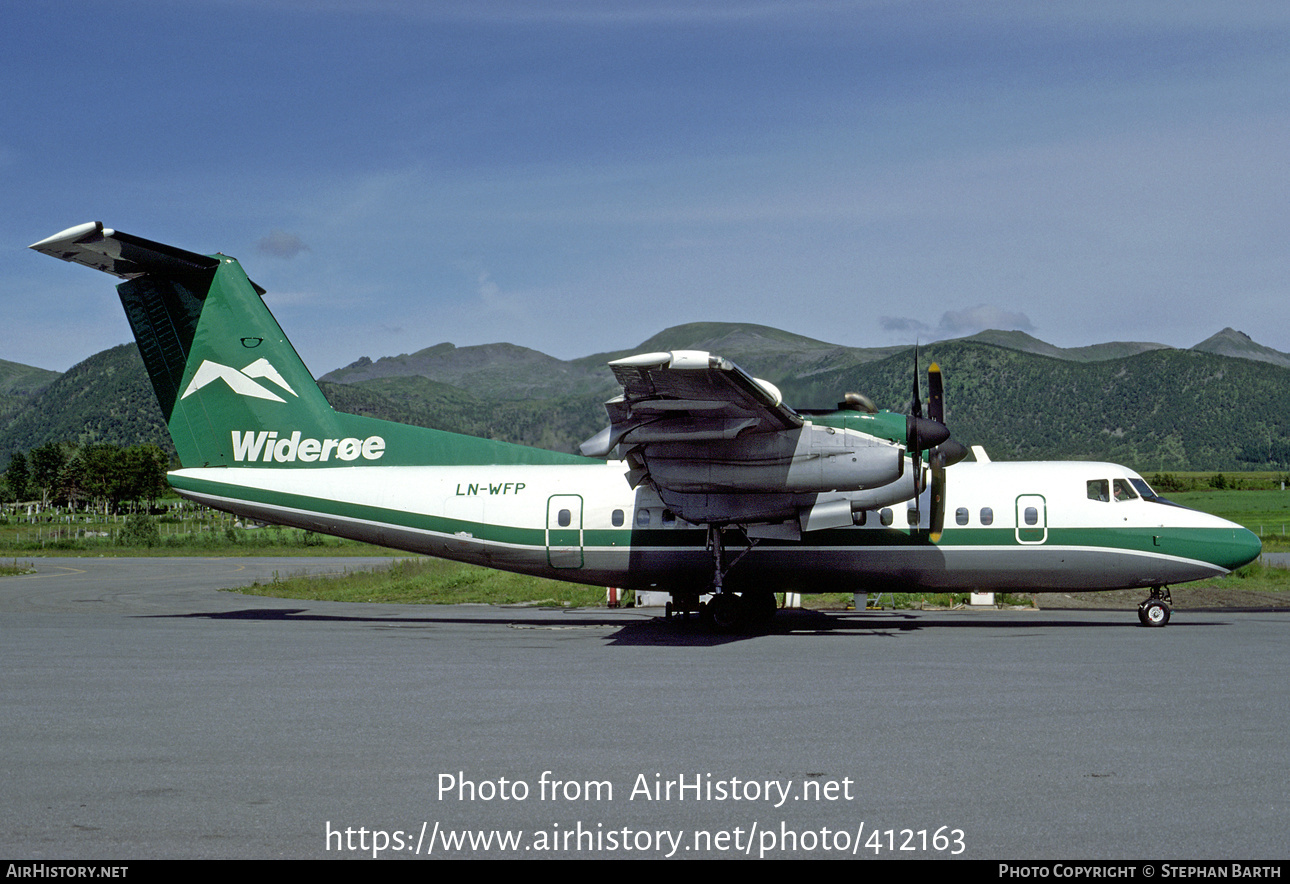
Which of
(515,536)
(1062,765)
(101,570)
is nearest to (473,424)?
(101,570)

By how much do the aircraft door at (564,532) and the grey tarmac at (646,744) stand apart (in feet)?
8.66

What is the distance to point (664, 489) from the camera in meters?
18.4

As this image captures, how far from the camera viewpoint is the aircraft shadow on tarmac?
61.0 ft

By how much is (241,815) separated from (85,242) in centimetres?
1485

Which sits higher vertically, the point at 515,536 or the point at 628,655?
the point at 515,536

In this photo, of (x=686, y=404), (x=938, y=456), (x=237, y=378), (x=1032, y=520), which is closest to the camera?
(x=686, y=404)

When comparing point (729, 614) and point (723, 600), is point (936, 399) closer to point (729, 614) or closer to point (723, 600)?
point (723, 600)

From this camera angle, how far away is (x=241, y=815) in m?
6.55

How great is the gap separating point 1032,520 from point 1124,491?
2023 mm

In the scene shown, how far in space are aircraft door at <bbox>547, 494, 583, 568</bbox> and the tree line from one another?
102 metres

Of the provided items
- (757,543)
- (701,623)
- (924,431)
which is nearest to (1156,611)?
(924,431)
